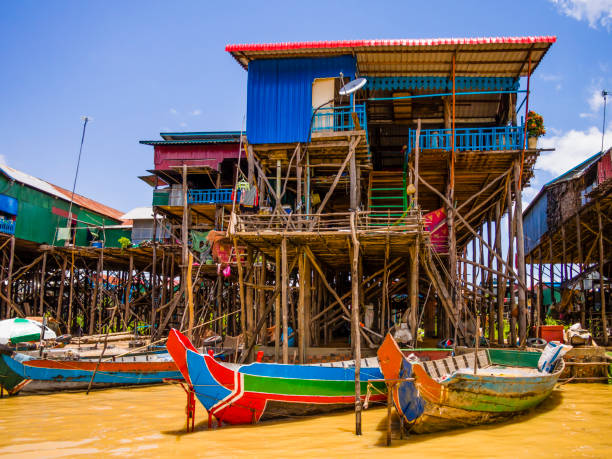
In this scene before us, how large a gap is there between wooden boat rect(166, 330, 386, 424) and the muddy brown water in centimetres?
26

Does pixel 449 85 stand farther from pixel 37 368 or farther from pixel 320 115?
pixel 37 368

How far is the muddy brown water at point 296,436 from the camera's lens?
24.9 feet

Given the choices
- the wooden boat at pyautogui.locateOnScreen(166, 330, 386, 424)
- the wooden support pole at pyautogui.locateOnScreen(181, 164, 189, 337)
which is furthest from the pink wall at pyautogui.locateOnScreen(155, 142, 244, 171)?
the wooden boat at pyautogui.locateOnScreen(166, 330, 386, 424)

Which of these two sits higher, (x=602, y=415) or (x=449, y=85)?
(x=449, y=85)

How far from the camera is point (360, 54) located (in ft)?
49.1

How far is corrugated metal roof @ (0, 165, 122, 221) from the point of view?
84.1 ft

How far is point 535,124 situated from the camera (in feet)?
47.8

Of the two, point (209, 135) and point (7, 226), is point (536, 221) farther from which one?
point (7, 226)

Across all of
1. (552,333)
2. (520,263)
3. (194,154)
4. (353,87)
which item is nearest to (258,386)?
(353,87)

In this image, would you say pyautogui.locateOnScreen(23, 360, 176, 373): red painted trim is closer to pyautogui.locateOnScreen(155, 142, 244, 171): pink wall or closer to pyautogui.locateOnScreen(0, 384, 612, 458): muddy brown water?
pyautogui.locateOnScreen(0, 384, 612, 458): muddy brown water

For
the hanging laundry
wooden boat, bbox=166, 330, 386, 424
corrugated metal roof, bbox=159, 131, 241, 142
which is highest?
corrugated metal roof, bbox=159, 131, 241, 142

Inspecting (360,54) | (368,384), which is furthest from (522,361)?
(360,54)

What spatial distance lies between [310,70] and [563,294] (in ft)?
46.3

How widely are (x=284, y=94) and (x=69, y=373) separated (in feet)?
34.2
